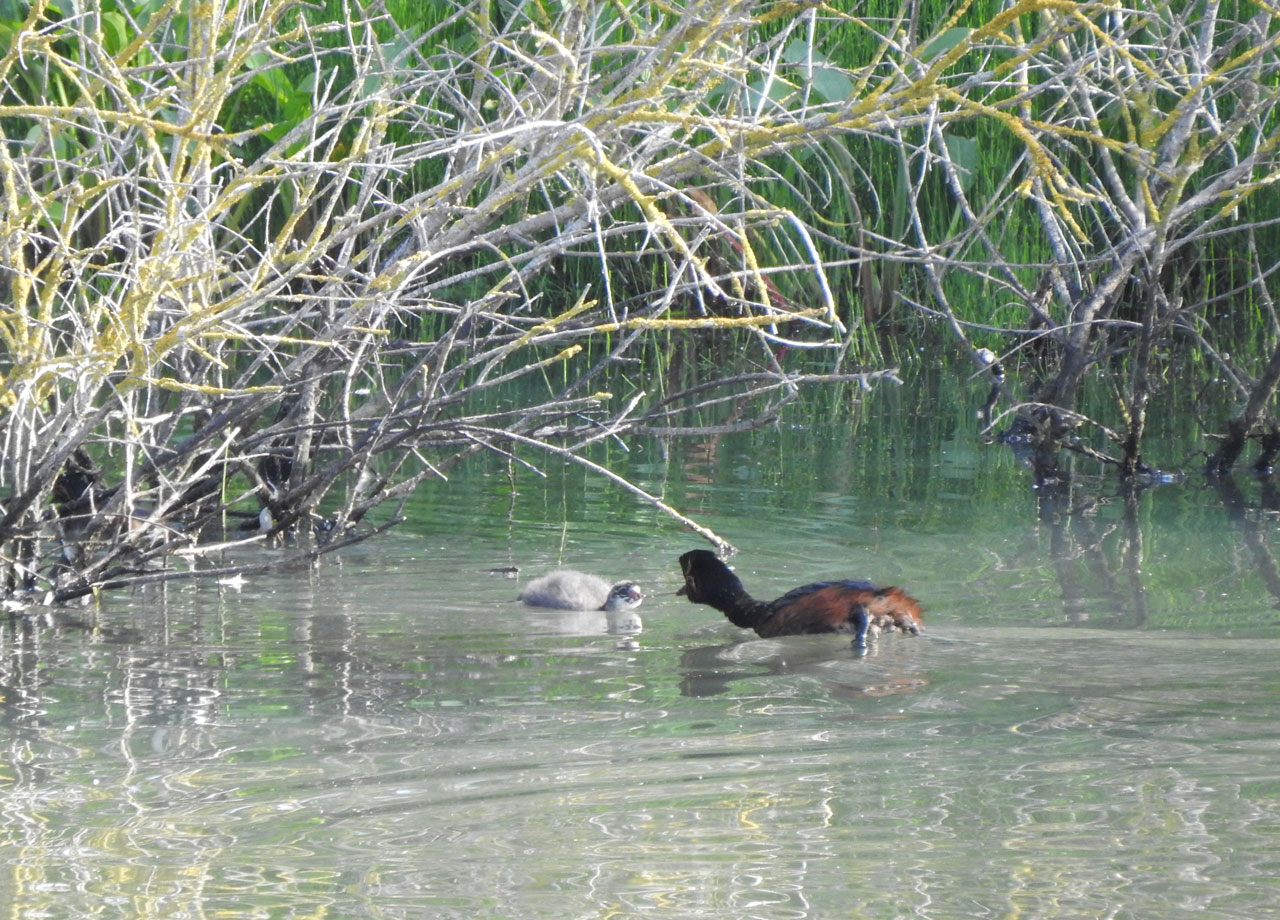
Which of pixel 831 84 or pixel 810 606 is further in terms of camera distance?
pixel 831 84

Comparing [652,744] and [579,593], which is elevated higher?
[579,593]

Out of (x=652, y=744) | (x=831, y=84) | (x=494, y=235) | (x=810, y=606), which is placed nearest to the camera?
(x=652, y=744)

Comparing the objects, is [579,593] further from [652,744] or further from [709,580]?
[652,744]

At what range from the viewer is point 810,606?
16.9 feet

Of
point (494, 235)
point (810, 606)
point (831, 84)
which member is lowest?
point (810, 606)

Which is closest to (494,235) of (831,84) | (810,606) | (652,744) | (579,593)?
(579,593)

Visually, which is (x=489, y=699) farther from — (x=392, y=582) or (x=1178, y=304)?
(x=1178, y=304)

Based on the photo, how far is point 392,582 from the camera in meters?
5.77

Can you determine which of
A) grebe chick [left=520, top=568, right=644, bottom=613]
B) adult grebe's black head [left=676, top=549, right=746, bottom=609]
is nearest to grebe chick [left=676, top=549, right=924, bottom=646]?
adult grebe's black head [left=676, top=549, right=746, bottom=609]

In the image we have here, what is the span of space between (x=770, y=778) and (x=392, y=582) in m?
2.49

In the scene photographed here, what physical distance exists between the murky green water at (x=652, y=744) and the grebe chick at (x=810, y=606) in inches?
2.9

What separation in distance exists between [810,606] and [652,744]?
4.76 ft

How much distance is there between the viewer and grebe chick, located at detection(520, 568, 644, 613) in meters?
5.41

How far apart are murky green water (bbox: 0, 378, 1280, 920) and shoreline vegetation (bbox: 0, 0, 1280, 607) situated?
0.44m
